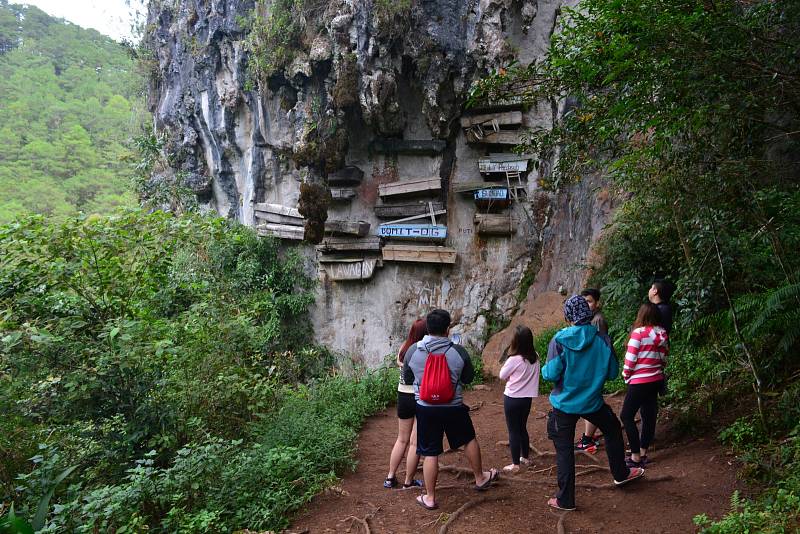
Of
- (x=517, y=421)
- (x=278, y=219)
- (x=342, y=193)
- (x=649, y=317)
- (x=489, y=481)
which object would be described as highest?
(x=342, y=193)

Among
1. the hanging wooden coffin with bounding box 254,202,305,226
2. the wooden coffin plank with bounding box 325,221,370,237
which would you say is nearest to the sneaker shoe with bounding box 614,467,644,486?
the wooden coffin plank with bounding box 325,221,370,237

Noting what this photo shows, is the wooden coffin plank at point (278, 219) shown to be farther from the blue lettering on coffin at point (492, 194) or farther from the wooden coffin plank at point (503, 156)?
the wooden coffin plank at point (503, 156)

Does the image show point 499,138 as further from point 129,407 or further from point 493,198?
point 129,407

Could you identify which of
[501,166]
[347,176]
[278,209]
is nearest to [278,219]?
[278,209]

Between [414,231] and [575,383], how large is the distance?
10.9m

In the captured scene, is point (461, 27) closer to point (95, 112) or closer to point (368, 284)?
point (368, 284)

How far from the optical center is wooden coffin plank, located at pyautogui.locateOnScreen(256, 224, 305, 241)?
16172 mm

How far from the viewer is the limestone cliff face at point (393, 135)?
1363cm

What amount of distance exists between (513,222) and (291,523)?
1080cm

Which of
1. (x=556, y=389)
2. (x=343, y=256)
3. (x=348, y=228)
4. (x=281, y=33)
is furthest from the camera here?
(x=343, y=256)

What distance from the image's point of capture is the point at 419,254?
14.8 m

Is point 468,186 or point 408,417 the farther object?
point 468,186

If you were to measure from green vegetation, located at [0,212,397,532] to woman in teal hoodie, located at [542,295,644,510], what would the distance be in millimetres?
2594

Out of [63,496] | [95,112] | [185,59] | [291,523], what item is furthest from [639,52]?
[95,112]
